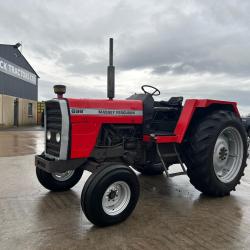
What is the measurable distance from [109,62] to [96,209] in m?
1.94

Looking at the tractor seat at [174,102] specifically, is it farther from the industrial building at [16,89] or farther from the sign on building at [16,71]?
the sign on building at [16,71]

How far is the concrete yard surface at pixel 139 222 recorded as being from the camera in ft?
9.86

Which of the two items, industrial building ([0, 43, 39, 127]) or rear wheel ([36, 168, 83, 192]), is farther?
industrial building ([0, 43, 39, 127])

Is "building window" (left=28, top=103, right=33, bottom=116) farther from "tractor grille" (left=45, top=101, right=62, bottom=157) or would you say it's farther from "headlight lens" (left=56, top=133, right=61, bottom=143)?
"headlight lens" (left=56, top=133, right=61, bottom=143)

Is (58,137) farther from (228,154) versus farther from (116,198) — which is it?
(228,154)

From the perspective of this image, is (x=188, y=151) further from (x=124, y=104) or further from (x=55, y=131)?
(x=55, y=131)

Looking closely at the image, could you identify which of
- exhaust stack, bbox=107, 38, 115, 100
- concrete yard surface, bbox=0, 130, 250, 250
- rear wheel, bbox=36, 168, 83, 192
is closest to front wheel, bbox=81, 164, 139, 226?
concrete yard surface, bbox=0, 130, 250, 250

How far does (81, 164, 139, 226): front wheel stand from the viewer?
10.9ft

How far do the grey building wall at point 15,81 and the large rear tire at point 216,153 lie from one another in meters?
20.4

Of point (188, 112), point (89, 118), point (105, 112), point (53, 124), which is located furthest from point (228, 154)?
point (53, 124)

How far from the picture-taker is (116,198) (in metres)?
3.62

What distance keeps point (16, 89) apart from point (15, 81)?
0.65m

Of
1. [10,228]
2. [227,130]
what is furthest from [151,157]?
[10,228]

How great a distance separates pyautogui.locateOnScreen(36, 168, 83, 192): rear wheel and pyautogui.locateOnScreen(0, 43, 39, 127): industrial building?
61.1 ft
